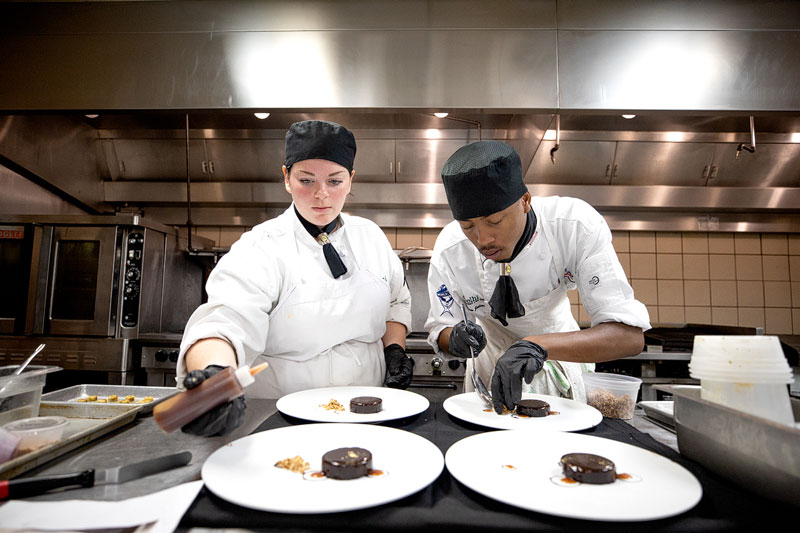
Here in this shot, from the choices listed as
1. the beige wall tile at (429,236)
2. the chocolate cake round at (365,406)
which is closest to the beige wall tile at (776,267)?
the beige wall tile at (429,236)

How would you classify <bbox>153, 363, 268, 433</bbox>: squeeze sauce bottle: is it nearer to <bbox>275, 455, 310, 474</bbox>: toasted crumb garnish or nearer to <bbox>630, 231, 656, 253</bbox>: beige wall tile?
<bbox>275, 455, 310, 474</bbox>: toasted crumb garnish

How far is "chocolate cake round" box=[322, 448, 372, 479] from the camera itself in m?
0.74

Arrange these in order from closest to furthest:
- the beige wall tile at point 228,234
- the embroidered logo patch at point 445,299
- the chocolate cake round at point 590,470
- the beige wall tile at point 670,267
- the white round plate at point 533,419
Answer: the chocolate cake round at point 590,470
the white round plate at point 533,419
the embroidered logo patch at point 445,299
the beige wall tile at point 670,267
the beige wall tile at point 228,234

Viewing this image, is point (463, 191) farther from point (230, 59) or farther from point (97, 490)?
point (230, 59)

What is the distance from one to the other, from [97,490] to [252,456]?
26 centimetres

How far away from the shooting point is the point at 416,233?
3783mm

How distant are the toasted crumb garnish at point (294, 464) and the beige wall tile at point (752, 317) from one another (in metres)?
4.24

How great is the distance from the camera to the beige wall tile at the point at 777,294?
3625 mm

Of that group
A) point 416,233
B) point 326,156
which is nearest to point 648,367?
point 416,233

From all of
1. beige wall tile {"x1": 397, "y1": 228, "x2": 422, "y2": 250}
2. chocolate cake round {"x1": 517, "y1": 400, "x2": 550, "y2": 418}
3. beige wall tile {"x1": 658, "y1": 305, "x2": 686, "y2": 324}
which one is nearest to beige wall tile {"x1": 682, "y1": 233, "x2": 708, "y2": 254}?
beige wall tile {"x1": 658, "y1": 305, "x2": 686, "y2": 324}

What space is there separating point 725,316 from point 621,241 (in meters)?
1.08

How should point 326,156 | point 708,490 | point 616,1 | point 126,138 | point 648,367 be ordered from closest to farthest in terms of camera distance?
point 708,490 → point 326,156 → point 616,1 → point 648,367 → point 126,138

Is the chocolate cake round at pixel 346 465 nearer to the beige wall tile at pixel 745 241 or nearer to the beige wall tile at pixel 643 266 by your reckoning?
the beige wall tile at pixel 643 266

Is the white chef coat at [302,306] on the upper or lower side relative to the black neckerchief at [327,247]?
lower
